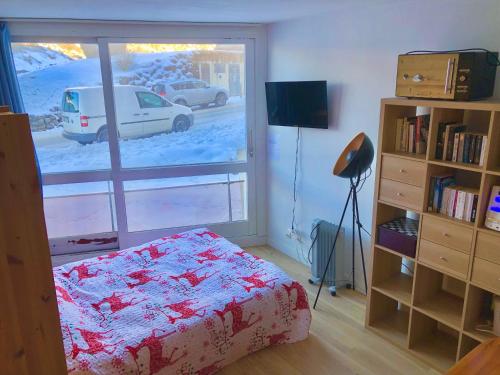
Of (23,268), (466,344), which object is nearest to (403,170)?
(466,344)

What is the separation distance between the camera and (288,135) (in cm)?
396

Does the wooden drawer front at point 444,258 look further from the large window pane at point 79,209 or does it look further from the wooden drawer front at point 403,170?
the large window pane at point 79,209

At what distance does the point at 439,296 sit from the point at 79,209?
3231mm

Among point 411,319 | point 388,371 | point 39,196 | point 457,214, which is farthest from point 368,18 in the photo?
point 39,196

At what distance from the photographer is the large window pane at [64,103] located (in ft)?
11.7

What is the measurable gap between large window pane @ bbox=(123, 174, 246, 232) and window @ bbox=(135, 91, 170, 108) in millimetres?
735

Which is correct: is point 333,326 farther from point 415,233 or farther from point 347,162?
point 347,162

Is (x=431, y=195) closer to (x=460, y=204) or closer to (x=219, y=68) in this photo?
(x=460, y=204)

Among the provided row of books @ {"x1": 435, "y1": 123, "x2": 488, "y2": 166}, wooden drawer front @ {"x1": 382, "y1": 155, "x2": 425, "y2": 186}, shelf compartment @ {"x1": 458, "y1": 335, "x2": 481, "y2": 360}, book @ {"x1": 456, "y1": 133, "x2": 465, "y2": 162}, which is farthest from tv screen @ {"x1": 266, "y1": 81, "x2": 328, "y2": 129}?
shelf compartment @ {"x1": 458, "y1": 335, "x2": 481, "y2": 360}

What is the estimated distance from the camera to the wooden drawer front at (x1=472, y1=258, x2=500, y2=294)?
2.14 m

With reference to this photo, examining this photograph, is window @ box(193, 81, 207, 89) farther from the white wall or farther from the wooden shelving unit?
the wooden shelving unit

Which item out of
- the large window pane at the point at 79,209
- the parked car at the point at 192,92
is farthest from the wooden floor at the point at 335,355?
the parked car at the point at 192,92

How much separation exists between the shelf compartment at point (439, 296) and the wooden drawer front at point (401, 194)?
40cm

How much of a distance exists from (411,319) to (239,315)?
114 centimetres
